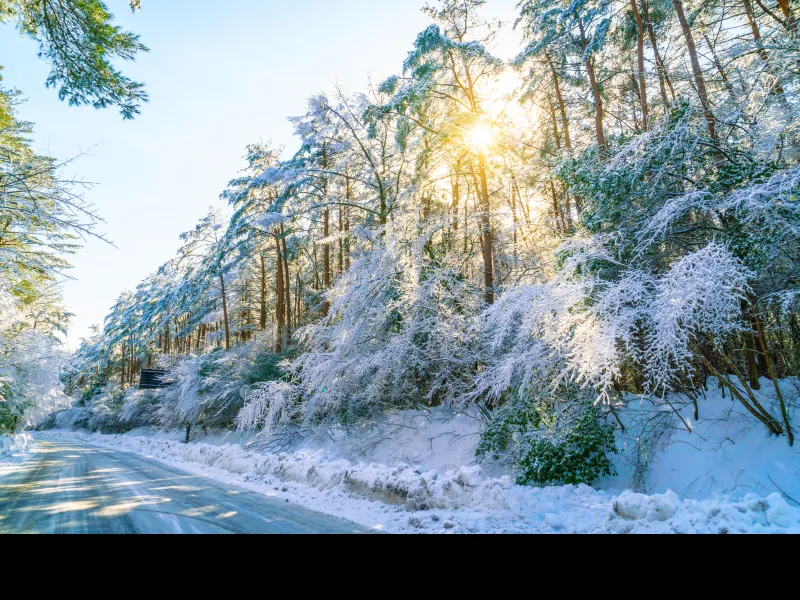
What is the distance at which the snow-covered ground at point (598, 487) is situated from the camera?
3.67m

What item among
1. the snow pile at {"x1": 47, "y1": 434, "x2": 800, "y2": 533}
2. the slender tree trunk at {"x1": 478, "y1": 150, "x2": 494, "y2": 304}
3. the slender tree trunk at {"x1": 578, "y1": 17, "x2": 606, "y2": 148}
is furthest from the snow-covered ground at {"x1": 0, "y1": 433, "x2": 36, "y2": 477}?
the slender tree trunk at {"x1": 578, "y1": 17, "x2": 606, "y2": 148}

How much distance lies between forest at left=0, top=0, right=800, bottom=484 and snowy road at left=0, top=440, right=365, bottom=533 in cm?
308

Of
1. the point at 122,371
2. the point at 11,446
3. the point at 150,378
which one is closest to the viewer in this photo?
the point at 11,446

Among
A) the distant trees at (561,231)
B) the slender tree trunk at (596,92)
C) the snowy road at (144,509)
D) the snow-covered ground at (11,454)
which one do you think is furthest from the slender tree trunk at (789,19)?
the snow-covered ground at (11,454)

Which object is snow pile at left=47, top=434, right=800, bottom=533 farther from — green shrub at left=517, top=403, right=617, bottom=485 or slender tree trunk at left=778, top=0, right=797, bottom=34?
slender tree trunk at left=778, top=0, right=797, bottom=34

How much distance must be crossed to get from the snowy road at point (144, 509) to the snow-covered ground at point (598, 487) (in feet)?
1.85

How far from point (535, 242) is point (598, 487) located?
26.3 ft

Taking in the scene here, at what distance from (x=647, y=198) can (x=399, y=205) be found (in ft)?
26.4

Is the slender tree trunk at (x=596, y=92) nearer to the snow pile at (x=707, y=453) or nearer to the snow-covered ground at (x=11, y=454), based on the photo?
the snow pile at (x=707, y=453)

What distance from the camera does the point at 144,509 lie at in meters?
4.76

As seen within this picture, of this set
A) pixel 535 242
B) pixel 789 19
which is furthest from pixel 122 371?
pixel 789 19

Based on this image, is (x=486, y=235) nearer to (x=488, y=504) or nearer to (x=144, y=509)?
(x=488, y=504)
